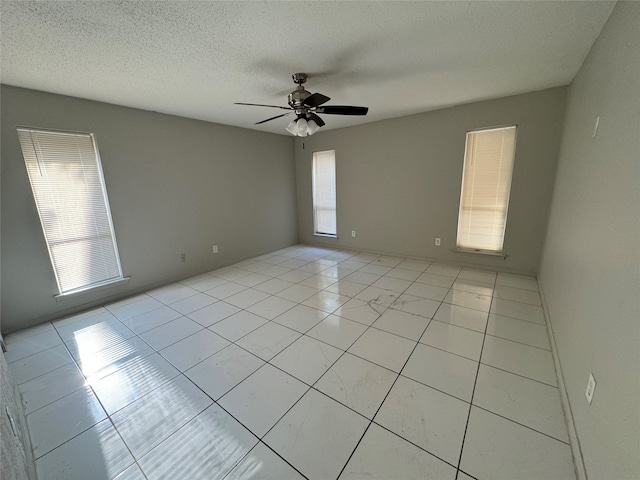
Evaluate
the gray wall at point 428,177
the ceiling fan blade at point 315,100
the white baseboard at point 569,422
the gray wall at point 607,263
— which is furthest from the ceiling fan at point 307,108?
the white baseboard at point 569,422

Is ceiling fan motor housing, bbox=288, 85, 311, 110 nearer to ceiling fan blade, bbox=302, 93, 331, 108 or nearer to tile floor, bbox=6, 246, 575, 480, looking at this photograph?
ceiling fan blade, bbox=302, 93, 331, 108

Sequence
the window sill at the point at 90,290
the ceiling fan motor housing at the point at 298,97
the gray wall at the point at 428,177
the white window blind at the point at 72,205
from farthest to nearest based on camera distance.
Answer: the gray wall at the point at 428,177 → the window sill at the point at 90,290 → the white window blind at the point at 72,205 → the ceiling fan motor housing at the point at 298,97

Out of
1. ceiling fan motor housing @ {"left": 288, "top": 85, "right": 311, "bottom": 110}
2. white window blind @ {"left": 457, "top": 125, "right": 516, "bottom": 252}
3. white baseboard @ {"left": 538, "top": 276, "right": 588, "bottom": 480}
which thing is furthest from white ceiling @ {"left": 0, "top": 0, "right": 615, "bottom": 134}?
white baseboard @ {"left": 538, "top": 276, "right": 588, "bottom": 480}

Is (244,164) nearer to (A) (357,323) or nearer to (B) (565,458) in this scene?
(A) (357,323)

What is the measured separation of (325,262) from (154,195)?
8.78ft

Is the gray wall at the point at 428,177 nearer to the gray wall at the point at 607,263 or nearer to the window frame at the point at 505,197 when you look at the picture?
the window frame at the point at 505,197

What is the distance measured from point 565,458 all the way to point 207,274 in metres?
4.05

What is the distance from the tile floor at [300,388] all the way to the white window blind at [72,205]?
520 millimetres

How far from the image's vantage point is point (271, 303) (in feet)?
9.41

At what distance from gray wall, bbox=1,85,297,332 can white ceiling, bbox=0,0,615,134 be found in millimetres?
329

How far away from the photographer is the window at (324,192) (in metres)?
4.88

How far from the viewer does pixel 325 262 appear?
431 centimetres

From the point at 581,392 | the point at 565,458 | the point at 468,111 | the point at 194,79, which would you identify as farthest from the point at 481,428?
the point at 468,111

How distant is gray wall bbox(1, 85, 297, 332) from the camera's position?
7.89 feet
